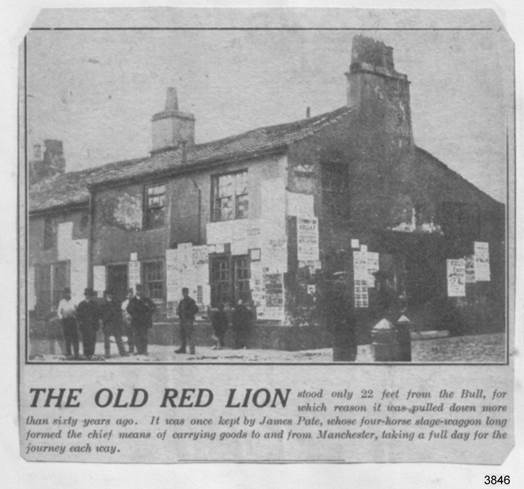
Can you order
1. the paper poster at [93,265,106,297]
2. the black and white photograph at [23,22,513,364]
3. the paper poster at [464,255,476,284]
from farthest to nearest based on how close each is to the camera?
the paper poster at [93,265,106,297] < the paper poster at [464,255,476,284] < the black and white photograph at [23,22,513,364]

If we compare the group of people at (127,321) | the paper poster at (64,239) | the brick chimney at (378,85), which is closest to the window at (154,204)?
the paper poster at (64,239)

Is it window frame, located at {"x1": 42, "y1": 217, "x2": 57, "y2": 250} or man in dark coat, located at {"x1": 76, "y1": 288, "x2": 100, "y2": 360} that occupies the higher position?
window frame, located at {"x1": 42, "y1": 217, "x2": 57, "y2": 250}

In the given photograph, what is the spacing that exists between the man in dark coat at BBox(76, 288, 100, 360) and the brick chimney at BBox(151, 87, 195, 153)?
1290mm

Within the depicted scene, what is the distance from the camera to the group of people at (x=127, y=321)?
7.57 metres

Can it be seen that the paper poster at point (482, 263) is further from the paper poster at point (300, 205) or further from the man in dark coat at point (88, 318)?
the man in dark coat at point (88, 318)

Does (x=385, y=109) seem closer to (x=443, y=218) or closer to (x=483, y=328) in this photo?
(x=443, y=218)

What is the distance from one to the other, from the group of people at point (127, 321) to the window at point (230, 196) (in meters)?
0.86

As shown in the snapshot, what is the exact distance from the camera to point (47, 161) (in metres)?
7.59

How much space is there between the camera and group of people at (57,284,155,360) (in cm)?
755

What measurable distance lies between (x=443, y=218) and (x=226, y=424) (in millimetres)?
2401

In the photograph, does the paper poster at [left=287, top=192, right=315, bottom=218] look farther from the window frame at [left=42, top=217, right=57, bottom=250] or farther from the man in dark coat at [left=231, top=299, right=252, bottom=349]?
the window frame at [left=42, top=217, right=57, bottom=250]

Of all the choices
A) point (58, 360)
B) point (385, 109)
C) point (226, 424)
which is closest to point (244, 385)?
point (226, 424)

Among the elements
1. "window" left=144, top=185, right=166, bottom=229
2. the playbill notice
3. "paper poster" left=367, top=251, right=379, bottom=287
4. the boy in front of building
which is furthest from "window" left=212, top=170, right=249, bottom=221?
"paper poster" left=367, top=251, right=379, bottom=287
